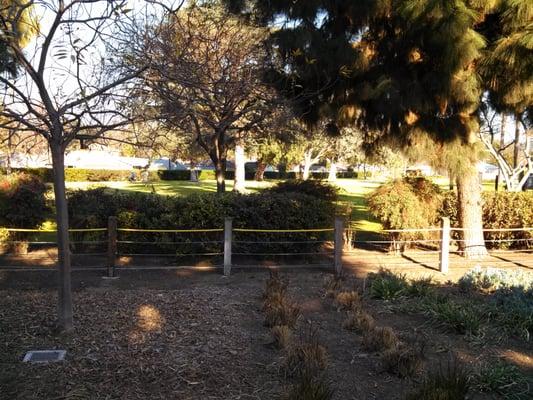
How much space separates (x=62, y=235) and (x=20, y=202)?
6750 millimetres

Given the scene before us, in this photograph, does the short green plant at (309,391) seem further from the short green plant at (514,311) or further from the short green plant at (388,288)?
the short green plant at (388,288)

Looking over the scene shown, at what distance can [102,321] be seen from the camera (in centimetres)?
597

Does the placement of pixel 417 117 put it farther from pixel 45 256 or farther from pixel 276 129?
pixel 45 256

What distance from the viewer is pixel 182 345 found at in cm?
526

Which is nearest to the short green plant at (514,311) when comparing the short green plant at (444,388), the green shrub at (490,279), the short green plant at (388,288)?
the green shrub at (490,279)

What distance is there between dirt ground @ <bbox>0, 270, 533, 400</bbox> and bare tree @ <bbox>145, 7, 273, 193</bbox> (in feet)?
7.55

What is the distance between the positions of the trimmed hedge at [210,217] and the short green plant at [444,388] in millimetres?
5943

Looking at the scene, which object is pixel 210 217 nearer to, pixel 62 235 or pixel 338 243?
pixel 338 243

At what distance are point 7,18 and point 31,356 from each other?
3018 millimetres

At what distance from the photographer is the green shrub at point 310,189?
1205 cm

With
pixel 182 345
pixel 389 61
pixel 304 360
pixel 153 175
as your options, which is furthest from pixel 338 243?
pixel 153 175

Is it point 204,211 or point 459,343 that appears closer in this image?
point 459,343

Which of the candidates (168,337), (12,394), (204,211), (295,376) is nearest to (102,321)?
(168,337)

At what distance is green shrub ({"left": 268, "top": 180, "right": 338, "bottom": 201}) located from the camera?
12047mm
